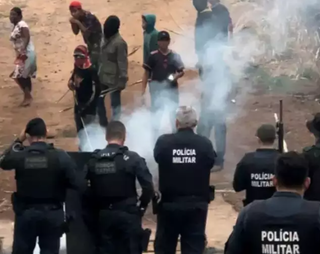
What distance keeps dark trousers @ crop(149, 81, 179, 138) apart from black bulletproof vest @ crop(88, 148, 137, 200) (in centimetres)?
438

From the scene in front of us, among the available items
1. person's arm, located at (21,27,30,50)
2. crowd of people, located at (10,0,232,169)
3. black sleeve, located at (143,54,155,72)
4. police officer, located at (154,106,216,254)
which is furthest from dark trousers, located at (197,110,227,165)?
police officer, located at (154,106,216,254)

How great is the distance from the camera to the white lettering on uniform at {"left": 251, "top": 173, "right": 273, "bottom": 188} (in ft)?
23.2

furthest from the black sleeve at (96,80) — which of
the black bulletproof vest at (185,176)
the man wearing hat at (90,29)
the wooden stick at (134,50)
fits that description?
the wooden stick at (134,50)

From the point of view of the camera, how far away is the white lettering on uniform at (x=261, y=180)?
23.2ft

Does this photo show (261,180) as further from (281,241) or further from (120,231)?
(281,241)

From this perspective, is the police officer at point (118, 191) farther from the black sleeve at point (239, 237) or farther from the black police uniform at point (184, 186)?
the black sleeve at point (239, 237)

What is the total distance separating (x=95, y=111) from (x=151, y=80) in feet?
3.05

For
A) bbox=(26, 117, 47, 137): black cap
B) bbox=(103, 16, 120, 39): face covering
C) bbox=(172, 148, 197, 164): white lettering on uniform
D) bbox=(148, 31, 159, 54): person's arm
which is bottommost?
bbox=(172, 148, 197, 164): white lettering on uniform

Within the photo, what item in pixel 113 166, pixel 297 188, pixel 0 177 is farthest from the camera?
pixel 0 177

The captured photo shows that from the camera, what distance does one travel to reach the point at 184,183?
7.39 m

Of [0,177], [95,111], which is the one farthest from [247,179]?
[0,177]

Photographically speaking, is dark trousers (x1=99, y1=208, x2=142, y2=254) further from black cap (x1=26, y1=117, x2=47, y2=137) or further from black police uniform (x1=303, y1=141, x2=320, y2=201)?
black police uniform (x1=303, y1=141, x2=320, y2=201)

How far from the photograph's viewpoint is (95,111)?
11445 millimetres

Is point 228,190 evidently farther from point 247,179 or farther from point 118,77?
point 247,179
